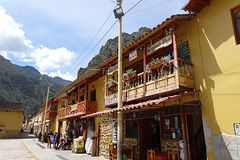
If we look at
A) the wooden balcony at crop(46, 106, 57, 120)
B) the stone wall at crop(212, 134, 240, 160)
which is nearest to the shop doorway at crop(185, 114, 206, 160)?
the stone wall at crop(212, 134, 240, 160)

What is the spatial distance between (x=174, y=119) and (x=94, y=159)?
21.7 ft

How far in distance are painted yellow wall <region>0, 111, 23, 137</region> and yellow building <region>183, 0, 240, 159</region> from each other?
3766 cm

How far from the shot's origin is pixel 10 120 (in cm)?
3503

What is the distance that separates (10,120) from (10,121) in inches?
7.8

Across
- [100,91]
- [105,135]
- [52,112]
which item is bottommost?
[105,135]

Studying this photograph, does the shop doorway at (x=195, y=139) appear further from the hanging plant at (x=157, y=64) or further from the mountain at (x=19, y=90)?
the mountain at (x=19, y=90)

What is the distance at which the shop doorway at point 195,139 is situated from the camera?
302 inches

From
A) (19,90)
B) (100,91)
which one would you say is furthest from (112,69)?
(19,90)

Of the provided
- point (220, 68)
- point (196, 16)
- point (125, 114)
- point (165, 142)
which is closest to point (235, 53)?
point (220, 68)

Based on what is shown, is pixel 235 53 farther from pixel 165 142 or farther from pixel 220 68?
pixel 165 142

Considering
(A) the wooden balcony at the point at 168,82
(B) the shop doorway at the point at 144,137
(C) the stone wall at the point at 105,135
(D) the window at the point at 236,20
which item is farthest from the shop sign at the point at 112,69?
(D) the window at the point at 236,20

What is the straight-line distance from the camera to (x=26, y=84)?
95250 millimetres

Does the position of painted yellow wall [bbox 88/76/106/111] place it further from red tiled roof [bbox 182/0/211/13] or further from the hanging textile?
red tiled roof [bbox 182/0/211/13]

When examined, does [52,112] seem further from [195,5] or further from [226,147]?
[226,147]
